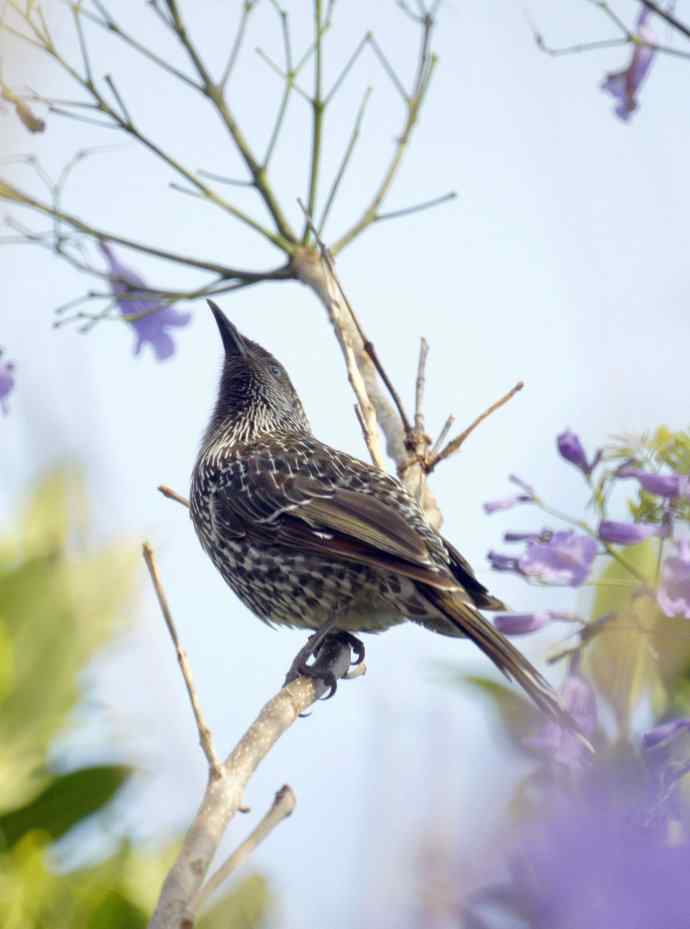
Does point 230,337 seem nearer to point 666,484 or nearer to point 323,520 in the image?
point 323,520

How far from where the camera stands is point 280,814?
1.76 metres

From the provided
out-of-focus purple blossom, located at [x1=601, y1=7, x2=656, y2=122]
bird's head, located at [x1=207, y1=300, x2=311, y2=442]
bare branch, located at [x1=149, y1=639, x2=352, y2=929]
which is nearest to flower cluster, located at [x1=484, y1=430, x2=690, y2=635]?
bare branch, located at [x1=149, y1=639, x2=352, y2=929]

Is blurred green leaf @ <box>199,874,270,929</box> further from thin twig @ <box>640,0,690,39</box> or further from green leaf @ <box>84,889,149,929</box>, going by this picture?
thin twig @ <box>640,0,690,39</box>

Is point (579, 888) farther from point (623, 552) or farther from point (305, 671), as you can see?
point (305, 671)

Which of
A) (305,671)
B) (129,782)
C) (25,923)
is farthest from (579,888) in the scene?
(129,782)

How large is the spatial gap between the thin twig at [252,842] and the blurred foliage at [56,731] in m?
0.85

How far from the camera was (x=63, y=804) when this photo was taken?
3371mm

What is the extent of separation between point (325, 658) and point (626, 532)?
153 centimetres

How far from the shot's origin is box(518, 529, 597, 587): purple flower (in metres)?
Answer: 2.17

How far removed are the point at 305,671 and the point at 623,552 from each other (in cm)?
106

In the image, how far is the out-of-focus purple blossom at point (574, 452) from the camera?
237 cm

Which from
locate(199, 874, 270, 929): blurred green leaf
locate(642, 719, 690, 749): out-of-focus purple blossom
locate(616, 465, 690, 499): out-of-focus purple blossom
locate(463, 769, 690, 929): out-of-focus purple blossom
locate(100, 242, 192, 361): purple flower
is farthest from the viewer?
locate(100, 242, 192, 361): purple flower

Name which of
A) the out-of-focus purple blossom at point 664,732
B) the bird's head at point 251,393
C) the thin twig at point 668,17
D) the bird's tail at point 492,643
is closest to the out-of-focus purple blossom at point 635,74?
the thin twig at point 668,17

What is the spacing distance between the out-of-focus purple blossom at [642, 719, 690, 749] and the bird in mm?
1311
